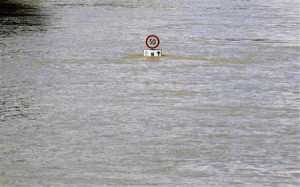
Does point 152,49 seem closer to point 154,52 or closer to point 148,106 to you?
point 154,52

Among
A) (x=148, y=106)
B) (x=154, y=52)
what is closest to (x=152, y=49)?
(x=154, y=52)

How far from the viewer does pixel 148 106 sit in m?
23.5

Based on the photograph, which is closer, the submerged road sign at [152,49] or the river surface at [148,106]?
the river surface at [148,106]

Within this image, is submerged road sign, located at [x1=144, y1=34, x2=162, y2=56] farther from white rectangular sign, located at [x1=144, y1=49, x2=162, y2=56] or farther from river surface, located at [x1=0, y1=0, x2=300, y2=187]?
river surface, located at [x1=0, y1=0, x2=300, y2=187]

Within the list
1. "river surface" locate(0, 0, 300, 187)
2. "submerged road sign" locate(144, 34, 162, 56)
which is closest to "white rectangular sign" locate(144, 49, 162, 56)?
"submerged road sign" locate(144, 34, 162, 56)

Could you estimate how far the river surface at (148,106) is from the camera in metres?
16.3

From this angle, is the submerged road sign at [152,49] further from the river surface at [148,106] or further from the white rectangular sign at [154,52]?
the river surface at [148,106]

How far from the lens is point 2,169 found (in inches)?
637

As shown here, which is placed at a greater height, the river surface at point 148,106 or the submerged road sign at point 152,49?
the submerged road sign at point 152,49

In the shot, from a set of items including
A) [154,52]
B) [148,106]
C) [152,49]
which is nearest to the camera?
[148,106]

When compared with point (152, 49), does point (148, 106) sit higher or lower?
lower

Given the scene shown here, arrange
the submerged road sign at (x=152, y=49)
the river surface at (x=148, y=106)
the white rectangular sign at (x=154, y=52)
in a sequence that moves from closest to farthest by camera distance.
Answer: the river surface at (x=148, y=106) → the submerged road sign at (x=152, y=49) → the white rectangular sign at (x=154, y=52)

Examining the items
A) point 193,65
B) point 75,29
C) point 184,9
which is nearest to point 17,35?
point 75,29

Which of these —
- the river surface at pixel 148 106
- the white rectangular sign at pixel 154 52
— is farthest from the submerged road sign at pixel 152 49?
the river surface at pixel 148 106
